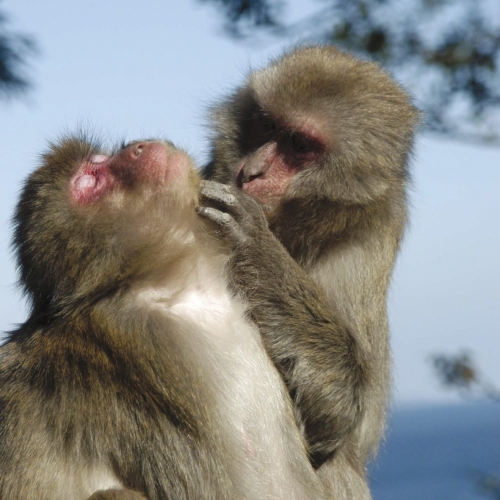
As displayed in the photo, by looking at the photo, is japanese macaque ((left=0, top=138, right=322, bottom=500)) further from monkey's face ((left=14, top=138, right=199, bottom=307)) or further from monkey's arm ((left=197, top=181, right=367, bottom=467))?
monkey's arm ((left=197, top=181, right=367, bottom=467))

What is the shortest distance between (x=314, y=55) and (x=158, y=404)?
1584 millimetres

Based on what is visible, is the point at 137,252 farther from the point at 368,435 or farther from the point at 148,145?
the point at 368,435

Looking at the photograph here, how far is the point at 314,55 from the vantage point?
11.0 feet

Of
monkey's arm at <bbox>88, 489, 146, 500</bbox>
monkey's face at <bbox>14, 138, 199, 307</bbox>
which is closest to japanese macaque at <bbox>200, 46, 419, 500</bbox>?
monkey's face at <bbox>14, 138, 199, 307</bbox>

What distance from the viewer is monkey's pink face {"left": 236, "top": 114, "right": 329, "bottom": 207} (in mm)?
2984

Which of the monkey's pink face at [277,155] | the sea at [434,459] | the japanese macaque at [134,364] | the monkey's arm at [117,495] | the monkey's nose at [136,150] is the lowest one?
the sea at [434,459]

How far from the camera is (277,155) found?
309 cm

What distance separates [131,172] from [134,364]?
20.3 inches

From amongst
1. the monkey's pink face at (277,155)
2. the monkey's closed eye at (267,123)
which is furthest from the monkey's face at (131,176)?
the monkey's closed eye at (267,123)

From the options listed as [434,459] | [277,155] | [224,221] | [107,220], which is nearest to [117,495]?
[107,220]

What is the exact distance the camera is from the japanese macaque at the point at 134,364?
234 centimetres

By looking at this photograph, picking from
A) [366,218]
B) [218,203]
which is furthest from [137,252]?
[366,218]

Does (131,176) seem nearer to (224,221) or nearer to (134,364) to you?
(224,221)

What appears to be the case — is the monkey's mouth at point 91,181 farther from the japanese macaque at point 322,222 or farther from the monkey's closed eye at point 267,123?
the monkey's closed eye at point 267,123
